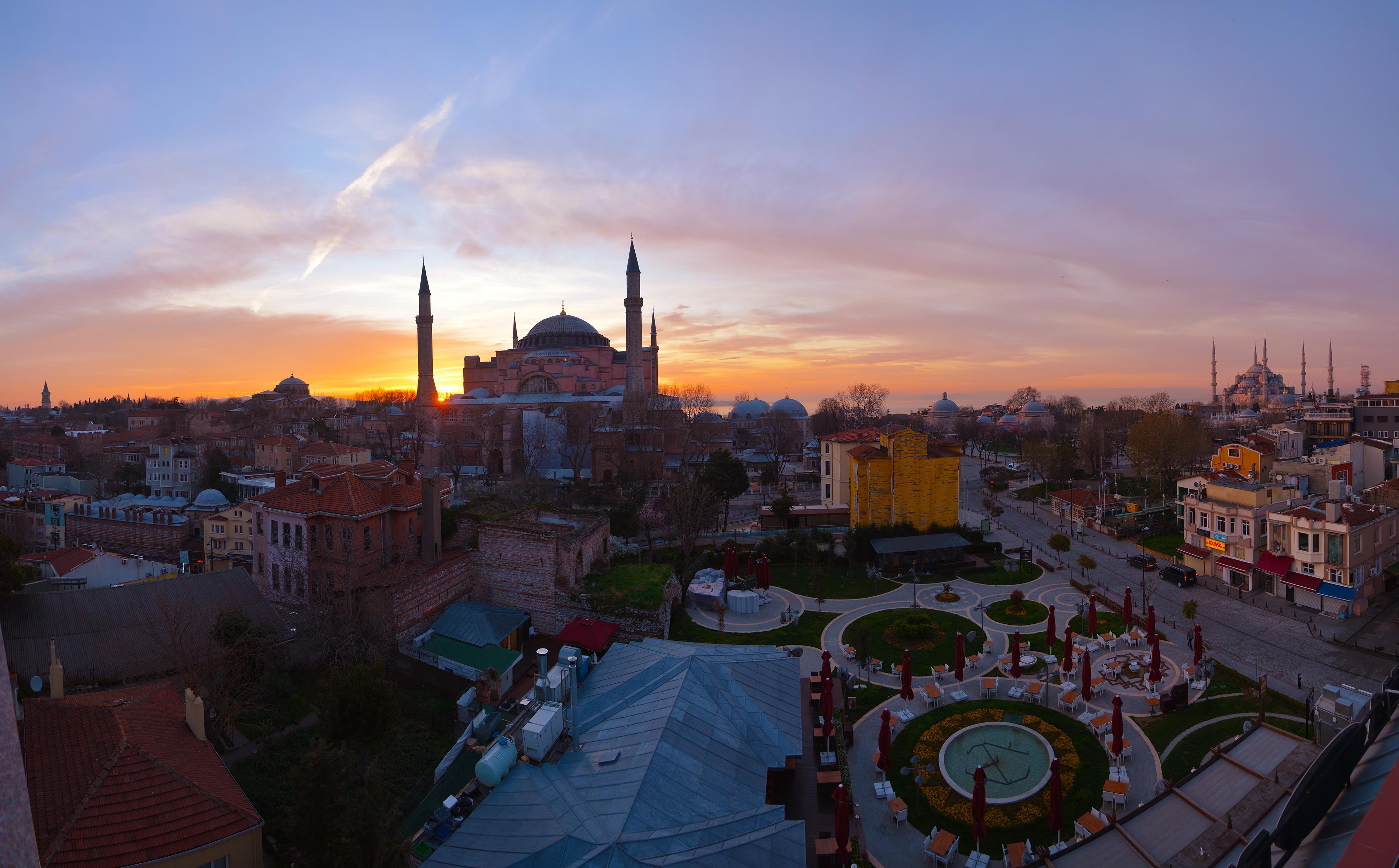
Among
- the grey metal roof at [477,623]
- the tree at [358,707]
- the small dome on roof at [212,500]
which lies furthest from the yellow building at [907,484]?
the small dome on roof at [212,500]

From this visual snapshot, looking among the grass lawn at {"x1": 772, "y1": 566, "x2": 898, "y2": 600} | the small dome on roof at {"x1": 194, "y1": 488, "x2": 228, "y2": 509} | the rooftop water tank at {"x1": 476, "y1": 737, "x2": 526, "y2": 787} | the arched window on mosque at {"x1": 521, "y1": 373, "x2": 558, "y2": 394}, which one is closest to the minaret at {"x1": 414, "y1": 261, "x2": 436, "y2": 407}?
the arched window on mosque at {"x1": 521, "y1": 373, "x2": 558, "y2": 394}

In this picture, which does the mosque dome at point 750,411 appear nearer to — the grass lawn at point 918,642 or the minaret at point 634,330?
the minaret at point 634,330

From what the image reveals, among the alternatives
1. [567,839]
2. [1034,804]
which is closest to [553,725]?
[567,839]

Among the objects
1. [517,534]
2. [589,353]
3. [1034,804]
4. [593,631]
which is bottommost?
[1034,804]

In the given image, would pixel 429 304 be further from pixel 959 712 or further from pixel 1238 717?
pixel 1238 717

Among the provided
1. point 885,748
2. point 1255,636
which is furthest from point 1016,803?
point 1255,636
